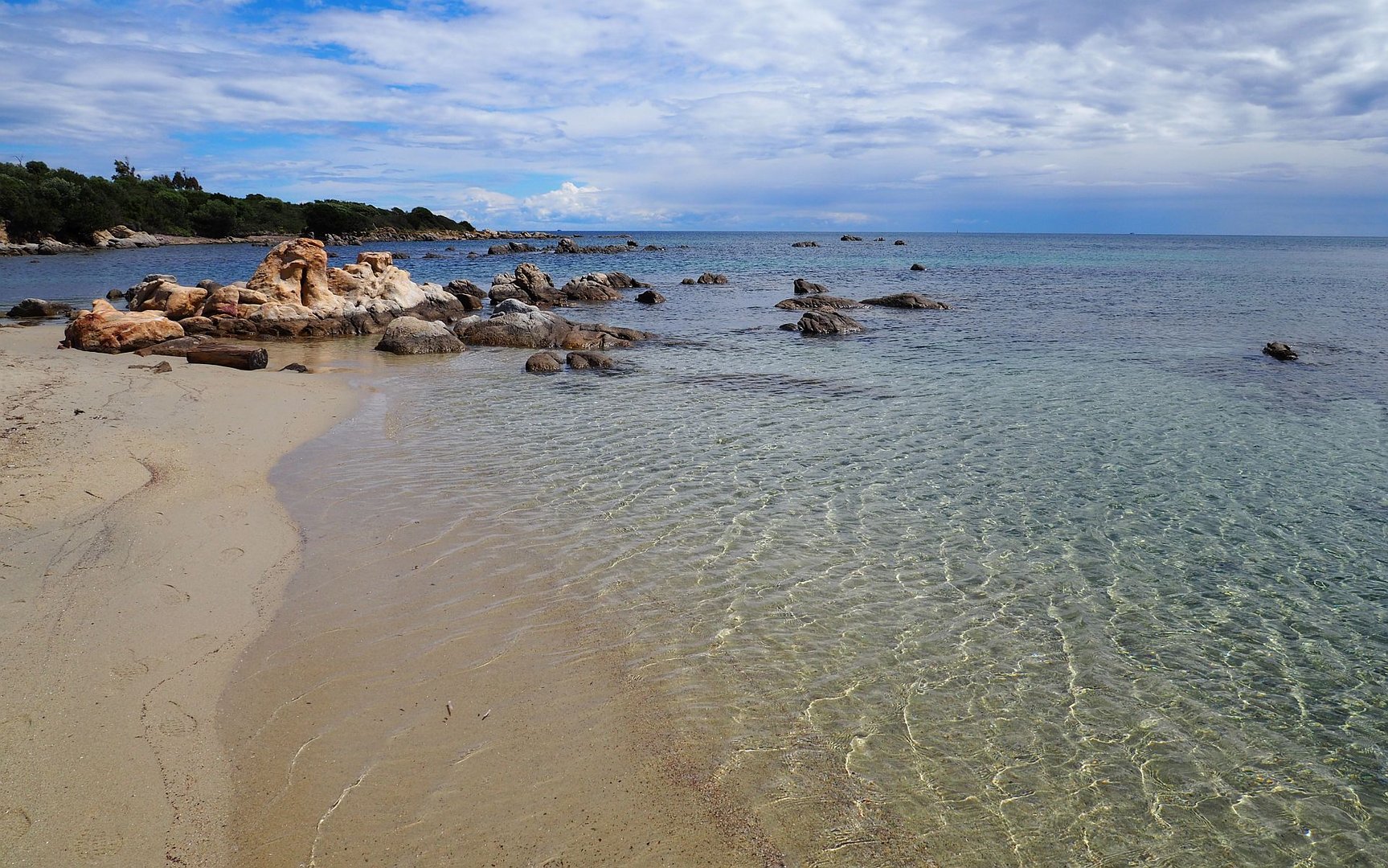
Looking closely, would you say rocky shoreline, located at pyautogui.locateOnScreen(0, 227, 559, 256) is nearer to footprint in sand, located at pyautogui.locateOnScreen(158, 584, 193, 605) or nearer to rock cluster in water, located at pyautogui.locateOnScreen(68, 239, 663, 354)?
rock cluster in water, located at pyautogui.locateOnScreen(68, 239, 663, 354)

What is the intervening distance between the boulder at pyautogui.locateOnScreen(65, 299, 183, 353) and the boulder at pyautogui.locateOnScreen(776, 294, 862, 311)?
1937 cm

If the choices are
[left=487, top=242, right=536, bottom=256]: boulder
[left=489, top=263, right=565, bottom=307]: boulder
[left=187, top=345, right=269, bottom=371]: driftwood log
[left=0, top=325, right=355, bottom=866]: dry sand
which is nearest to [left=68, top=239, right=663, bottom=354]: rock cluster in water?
[left=187, top=345, right=269, bottom=371]: driftwood log

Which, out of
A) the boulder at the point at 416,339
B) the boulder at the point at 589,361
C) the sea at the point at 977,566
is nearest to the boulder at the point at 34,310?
the boulder at the point at 416,339

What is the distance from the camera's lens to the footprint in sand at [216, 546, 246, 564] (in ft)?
22.2

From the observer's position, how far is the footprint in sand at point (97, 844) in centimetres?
347

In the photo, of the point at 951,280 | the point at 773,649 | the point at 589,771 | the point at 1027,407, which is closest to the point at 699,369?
the point at 1027,407

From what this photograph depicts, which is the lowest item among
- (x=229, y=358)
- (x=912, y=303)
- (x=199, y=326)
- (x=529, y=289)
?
(x=229, y=358)

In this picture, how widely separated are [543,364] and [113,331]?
10.5 metres

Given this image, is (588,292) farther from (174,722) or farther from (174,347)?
(174,722)

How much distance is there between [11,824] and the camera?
3590 mm

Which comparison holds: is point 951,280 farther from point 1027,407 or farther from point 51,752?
point 51,752

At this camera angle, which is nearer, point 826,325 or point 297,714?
point 297,714

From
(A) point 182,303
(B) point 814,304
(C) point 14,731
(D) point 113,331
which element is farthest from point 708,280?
(C) point 14,731

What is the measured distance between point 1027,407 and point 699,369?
7.02 metres
